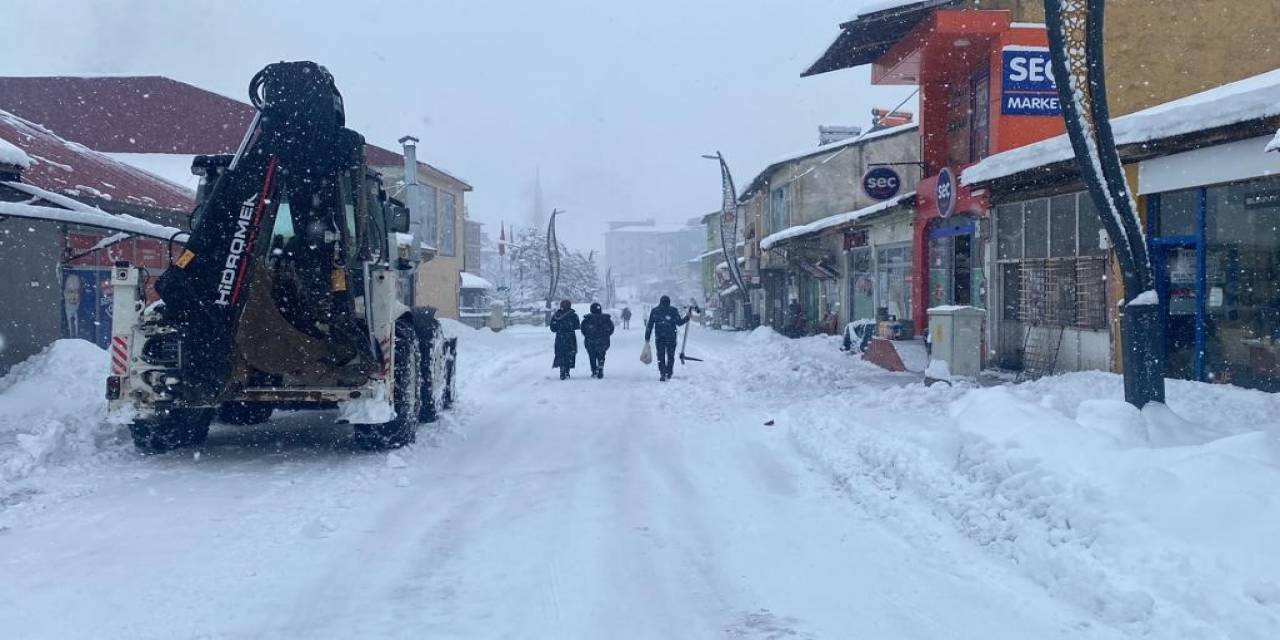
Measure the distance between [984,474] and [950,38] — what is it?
13414 millimetres

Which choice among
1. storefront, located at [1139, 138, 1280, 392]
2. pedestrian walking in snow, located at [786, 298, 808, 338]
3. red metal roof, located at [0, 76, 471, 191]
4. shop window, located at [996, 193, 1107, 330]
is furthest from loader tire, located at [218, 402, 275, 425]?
pedestrian walking in snow, located at [786, 298, 808, 338]

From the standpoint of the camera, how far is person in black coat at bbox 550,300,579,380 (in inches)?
717

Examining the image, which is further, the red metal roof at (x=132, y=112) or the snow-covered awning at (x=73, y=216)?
the red metal roof at (x=132, y=112)

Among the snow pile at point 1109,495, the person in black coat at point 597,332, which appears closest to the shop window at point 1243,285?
the snow pile at point 1109,495

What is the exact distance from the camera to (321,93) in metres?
8.63

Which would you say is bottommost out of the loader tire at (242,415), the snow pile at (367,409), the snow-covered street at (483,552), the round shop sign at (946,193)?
the snow-covered street at (483,552)

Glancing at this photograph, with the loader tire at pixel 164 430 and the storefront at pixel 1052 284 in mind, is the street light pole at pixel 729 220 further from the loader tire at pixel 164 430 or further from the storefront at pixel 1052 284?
the loader tire at pixel 164 430

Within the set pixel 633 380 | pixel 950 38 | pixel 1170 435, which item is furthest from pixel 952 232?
pixel 1170 435

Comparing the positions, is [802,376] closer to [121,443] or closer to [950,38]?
[950,38]

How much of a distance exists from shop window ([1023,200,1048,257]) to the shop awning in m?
4.52

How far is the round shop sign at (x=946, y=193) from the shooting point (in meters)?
18.8

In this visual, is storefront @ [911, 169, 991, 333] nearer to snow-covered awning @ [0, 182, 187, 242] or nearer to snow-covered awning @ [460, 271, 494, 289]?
snow-covered awning @ [0, 182, 187, 242]

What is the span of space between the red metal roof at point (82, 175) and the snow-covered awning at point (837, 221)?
1497 centimetres

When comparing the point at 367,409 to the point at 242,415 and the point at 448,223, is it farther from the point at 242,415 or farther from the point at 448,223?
the point at 448,223
